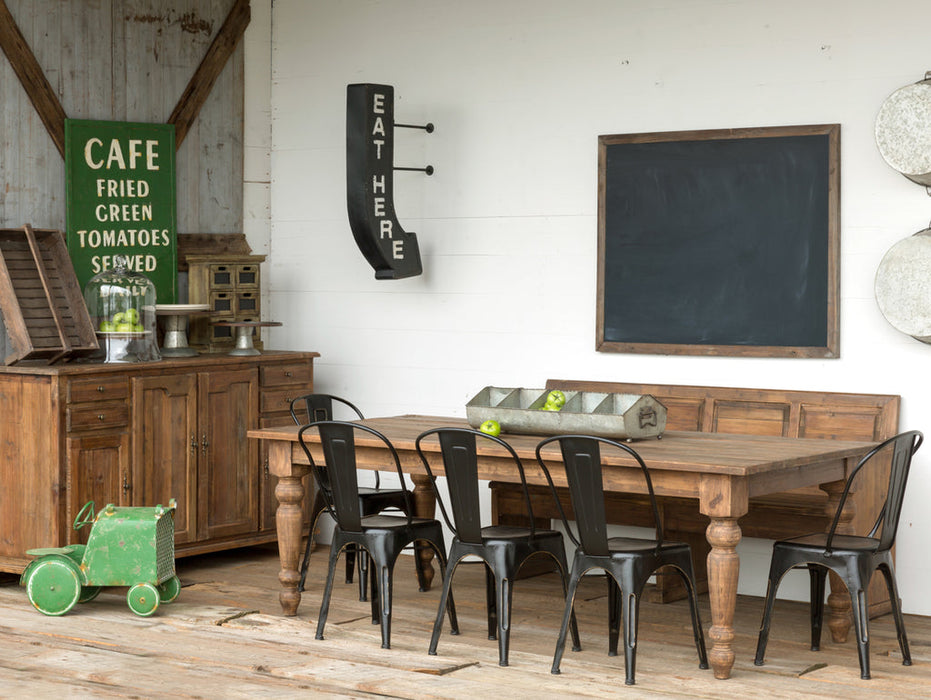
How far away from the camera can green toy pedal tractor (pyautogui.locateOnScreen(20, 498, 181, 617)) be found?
19.2ft

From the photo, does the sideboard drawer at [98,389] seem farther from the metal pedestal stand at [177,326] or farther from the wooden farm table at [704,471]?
the wooden farm table at [704,471]

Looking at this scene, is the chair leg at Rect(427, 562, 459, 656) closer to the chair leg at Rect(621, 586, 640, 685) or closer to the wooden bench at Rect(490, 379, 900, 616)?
the chair leg at Rect(621, 586, 640, 685)

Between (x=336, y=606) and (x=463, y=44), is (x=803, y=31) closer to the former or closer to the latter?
(x=463, y=44)

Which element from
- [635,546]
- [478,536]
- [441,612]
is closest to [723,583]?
[635,546]

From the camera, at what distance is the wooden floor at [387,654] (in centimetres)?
476

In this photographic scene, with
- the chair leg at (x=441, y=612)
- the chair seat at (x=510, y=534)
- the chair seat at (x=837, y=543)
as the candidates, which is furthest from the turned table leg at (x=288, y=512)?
the chair seat at (x=837, y=543)

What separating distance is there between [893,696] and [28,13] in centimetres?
502

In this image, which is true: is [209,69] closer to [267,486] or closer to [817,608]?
[267,486]

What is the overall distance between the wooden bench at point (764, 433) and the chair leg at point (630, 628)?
4.13 feet

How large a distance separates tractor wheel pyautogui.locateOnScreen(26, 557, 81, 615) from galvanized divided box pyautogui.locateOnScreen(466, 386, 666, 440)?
1.80m

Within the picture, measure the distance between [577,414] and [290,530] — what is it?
133 centimetres

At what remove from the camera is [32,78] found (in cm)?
684

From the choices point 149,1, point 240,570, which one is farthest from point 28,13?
point 240,570

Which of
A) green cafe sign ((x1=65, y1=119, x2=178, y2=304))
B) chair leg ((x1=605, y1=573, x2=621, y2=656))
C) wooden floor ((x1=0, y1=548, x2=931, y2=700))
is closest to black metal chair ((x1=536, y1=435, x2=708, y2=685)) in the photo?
wooden floor ((x1=0, y1=548, x2=931, y2=700))
